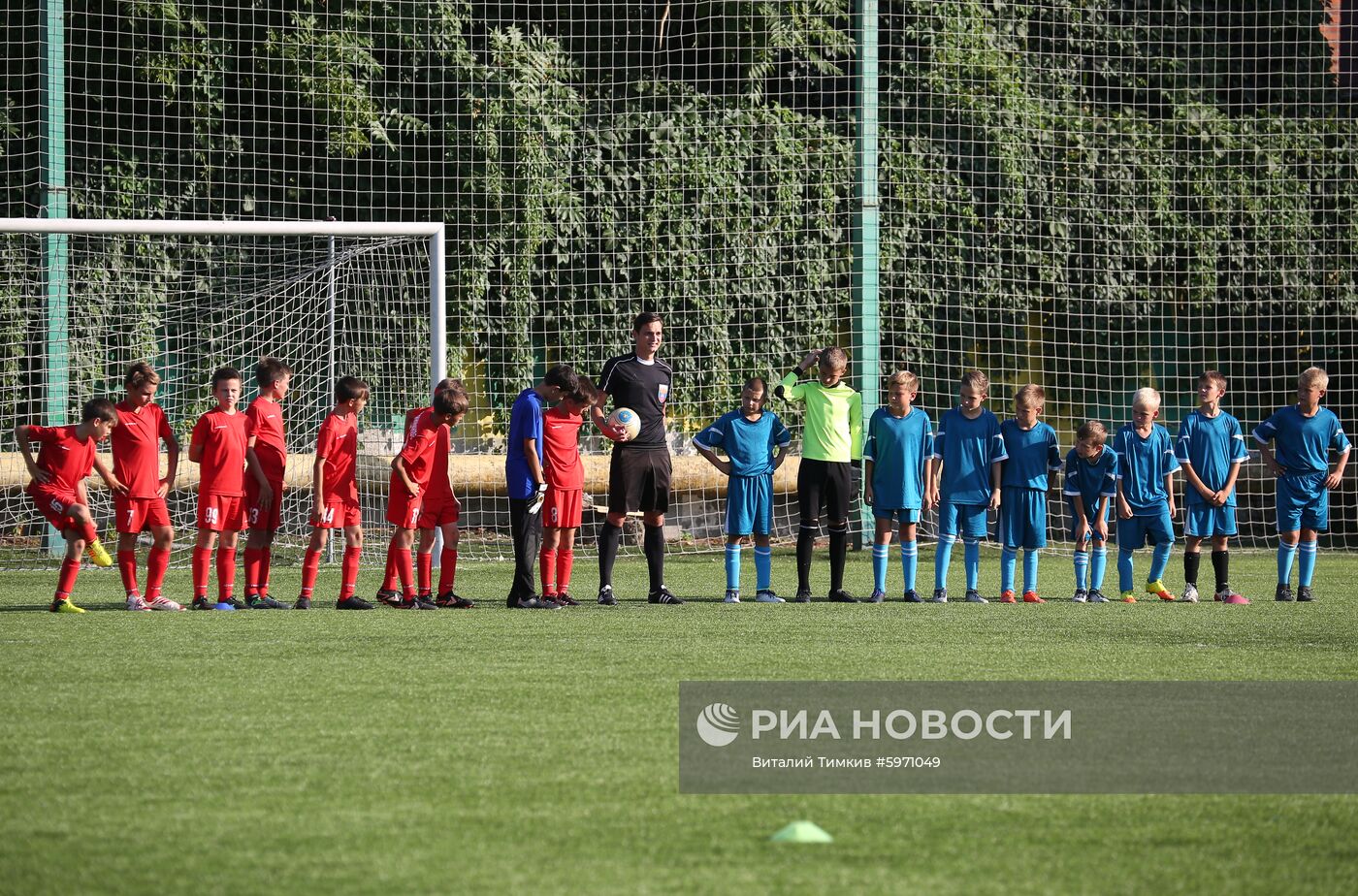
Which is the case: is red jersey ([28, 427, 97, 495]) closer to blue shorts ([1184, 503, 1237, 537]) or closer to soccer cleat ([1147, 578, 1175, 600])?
soccer cleat ([1147, 578, 1175, 600])

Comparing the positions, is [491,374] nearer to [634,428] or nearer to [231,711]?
[634,428]

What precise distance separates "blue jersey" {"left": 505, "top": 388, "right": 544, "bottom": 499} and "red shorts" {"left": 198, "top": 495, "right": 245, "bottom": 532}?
1.63 metres

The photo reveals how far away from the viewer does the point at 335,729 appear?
5.06 metres

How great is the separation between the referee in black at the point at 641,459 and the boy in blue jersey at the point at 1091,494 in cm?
273

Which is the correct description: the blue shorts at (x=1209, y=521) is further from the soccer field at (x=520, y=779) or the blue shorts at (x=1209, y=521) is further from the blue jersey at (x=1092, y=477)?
the soccer field at (x=520, y=779)

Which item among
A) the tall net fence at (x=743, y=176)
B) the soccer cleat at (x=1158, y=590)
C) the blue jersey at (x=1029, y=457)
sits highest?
the tall net fence at (x=743, y=176)

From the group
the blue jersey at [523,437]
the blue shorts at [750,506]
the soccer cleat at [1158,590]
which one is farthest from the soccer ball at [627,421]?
the soccer cleat at [1158,590]

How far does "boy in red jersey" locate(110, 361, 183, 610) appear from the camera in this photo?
30.0 ft

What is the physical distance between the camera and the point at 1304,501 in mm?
10461

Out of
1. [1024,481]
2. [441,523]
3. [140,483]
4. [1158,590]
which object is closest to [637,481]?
[441,523]

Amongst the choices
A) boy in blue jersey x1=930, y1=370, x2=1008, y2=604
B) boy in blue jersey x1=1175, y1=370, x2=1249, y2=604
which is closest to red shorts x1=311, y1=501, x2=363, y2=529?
boy in blue jersey x1=930, y1=370, x2=1008, y2=604

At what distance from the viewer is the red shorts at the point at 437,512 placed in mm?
9430

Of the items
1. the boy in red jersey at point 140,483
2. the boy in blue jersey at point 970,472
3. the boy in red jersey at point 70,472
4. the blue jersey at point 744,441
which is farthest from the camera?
the boy in blue jersey at point 970,472

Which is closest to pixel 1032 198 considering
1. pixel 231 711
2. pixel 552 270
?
pixel 552 270
